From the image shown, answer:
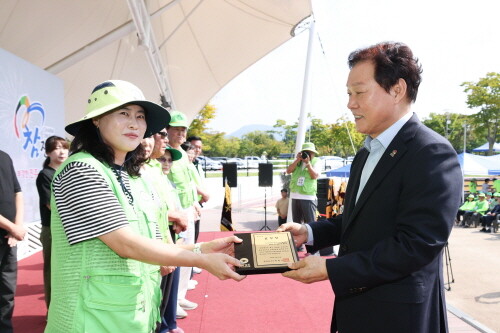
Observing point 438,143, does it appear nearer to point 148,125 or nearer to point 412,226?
point 412,226

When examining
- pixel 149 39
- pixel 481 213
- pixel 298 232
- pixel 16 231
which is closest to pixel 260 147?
pixel 481 213

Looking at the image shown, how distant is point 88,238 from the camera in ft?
4.38

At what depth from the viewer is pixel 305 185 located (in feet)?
22.2

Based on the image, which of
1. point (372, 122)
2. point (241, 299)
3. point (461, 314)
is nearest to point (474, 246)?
point (461, 314)

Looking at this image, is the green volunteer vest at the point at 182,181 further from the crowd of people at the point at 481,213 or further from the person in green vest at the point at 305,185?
the crowd of people at the point at 481,213

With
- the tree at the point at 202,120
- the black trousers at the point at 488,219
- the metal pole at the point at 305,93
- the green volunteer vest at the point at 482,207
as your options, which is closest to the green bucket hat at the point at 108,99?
the metal pole at the point at 305,93

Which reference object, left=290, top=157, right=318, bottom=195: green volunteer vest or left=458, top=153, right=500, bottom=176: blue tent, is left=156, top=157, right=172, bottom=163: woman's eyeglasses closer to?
left=290, top=157, right=318, bottom=195: green volunteer vest

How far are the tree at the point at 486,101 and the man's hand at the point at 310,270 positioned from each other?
3611 cm

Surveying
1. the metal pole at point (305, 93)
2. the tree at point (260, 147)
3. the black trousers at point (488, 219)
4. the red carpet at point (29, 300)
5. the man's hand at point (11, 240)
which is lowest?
the red carpet at point (29, 300)

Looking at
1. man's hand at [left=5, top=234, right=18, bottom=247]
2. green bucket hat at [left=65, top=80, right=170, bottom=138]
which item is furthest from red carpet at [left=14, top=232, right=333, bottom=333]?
green bucket hat at [left=65, top=80, right=170, bottom=138]

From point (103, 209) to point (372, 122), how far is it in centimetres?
123

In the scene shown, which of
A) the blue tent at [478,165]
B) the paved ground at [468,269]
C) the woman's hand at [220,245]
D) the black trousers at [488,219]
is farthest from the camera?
the blue tent at [478,165]

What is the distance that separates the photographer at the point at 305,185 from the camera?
6.70 metres

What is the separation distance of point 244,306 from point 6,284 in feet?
7.81
